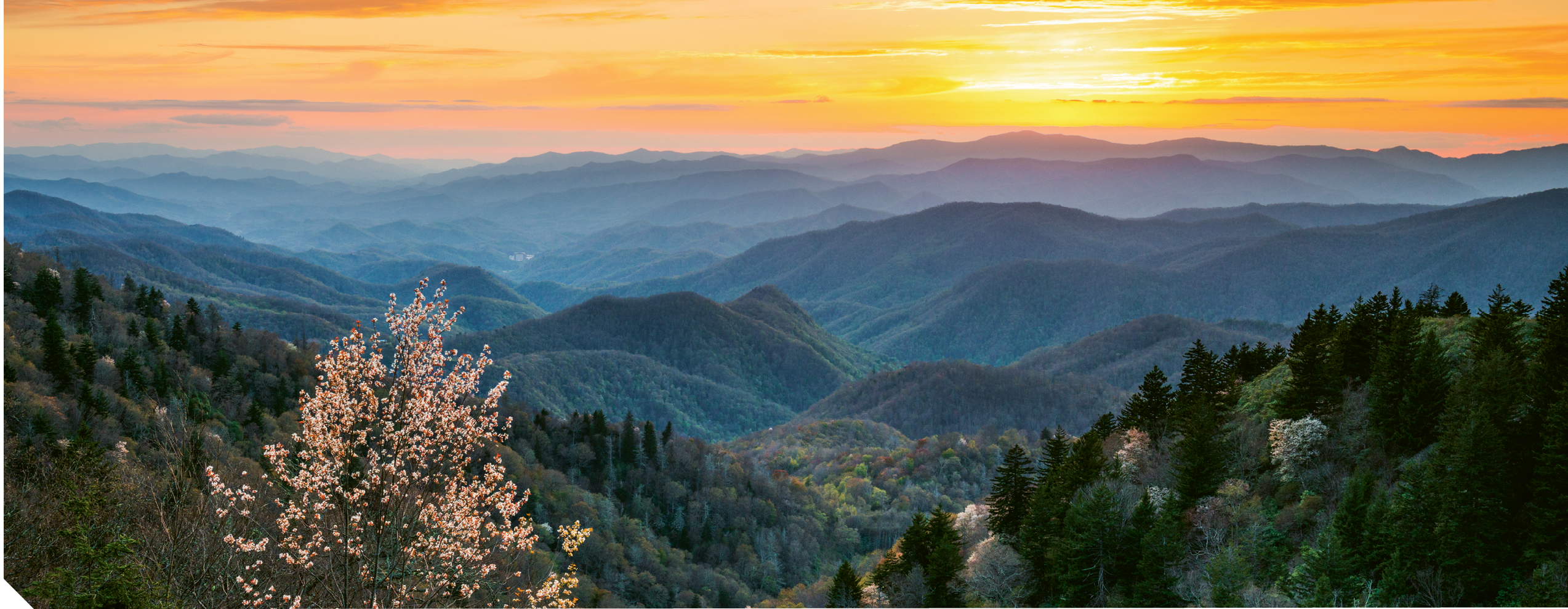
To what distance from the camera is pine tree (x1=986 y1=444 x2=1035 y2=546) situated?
4222 cm

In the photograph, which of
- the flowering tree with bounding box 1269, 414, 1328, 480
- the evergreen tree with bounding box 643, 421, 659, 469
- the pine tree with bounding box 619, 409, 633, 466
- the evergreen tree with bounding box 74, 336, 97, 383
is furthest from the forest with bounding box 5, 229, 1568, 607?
the evergreen tree with bounding box 643, 421, 659, 469

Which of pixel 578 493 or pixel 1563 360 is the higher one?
pixel 1563 360

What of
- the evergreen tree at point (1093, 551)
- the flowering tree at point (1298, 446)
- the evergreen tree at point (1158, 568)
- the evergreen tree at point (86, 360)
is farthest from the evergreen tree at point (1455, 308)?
the evergreen tree at point (86, 360)

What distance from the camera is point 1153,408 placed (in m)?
48.0

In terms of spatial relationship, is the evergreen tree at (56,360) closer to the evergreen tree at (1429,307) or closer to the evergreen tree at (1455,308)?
the evergreen tree at (1429,307)

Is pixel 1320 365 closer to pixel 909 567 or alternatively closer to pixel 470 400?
pixel 909 567

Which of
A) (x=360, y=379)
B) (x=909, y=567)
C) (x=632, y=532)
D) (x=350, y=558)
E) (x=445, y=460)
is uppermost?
(x=360, y=379)

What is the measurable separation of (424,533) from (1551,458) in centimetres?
3043

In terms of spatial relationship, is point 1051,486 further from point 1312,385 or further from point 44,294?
point 44,294

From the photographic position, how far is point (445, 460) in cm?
1355

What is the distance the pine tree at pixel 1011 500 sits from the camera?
139 ft

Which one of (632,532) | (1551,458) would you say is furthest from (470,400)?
(632,532)

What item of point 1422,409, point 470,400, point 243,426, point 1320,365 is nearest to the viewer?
point 470,400

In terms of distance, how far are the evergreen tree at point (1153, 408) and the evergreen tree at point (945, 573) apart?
48.7ft
